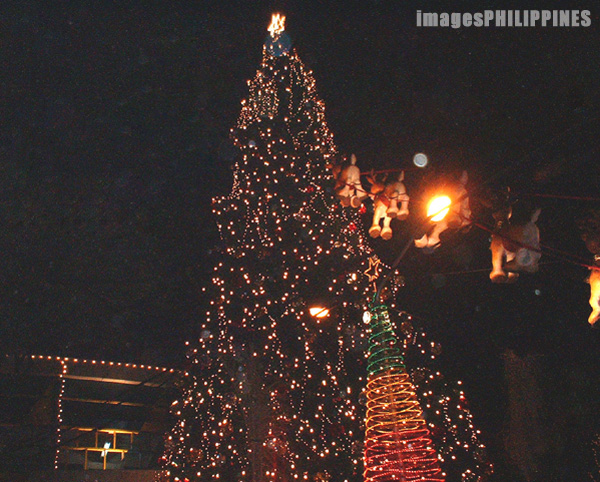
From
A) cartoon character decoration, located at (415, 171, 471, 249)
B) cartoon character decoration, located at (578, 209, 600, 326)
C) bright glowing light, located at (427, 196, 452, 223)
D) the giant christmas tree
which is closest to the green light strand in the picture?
cartoon character decoration, located at (415, 171, 471, 249)

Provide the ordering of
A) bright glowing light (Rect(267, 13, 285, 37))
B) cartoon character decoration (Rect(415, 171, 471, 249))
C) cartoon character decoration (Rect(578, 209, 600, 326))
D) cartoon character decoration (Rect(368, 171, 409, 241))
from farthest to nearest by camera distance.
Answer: bright glowing light (Rect(267, 13, 285, 37)) → cartoon character decoration (Rect(368, 171, 409, 241)) → cartoon character decoration (Rect(578, 209, 600, 326)) → cartoon character decoration (Rect(415, 171, 471, 249))

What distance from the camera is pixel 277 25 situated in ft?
43.2

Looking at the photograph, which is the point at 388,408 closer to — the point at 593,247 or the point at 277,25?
the point at 593,247

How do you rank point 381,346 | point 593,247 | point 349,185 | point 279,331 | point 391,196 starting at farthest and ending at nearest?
point 279,331
point 381,346
point 349,185
point 391,196
point 593,247

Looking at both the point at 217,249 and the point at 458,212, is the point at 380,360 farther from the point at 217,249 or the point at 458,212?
the point at 217,249

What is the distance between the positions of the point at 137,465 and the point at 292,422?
7.18 m

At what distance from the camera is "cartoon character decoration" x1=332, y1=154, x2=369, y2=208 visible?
6129 millimetres

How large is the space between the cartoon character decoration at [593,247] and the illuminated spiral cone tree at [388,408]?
2211 mm

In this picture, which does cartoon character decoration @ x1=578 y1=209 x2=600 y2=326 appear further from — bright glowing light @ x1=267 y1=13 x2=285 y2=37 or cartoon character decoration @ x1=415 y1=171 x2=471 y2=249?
bright glowing light @ x1=267 y1=13 x2=285 y2=37

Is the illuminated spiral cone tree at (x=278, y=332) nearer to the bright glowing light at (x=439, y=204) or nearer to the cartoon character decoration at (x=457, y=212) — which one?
the cartoon character decoration at (x=457, y=212)

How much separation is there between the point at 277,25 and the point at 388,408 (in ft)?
34.6

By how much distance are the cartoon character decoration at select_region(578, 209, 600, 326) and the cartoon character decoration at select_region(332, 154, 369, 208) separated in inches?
103

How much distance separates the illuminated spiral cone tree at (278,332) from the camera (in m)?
9.43

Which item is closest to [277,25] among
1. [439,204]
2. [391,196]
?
[391,196]
